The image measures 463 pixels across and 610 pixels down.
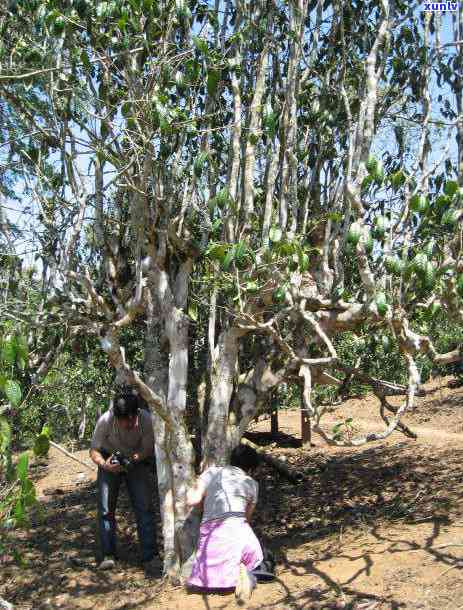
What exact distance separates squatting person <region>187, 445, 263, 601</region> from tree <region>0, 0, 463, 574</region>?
0.33 meters

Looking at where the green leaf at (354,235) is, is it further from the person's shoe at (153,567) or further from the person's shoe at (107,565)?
the person's shoe at (107,565)

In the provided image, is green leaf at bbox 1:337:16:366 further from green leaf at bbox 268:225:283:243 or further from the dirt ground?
the dirt ground

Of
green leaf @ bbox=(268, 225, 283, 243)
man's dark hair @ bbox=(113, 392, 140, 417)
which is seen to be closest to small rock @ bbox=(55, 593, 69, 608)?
man's dark hair @ bbox=(113, 392, 140, 417)

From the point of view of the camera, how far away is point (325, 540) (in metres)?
6.35

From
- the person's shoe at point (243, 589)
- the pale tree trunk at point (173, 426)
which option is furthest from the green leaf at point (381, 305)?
the person's shoe at point (243, 589)

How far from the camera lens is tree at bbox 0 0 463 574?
5.40 m

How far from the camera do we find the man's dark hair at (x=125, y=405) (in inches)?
248

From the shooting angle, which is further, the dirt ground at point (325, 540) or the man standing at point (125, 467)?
the man standing at point (125, 467)

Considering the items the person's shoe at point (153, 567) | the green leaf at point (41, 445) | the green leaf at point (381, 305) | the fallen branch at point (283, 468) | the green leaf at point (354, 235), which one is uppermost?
the green leaf at point (354, 235)

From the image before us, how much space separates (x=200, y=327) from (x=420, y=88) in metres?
3.11

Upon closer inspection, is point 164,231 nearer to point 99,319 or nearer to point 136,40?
point 99,319

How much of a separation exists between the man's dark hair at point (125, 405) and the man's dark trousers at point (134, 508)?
0.56m

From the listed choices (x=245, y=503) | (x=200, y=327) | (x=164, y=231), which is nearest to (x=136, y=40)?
(x=164, y=231)

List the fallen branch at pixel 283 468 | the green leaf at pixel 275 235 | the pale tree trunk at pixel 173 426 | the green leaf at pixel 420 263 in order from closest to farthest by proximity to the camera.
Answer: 1. the green leaf at pixel 420 263
2. the green leaf at pixel 275 235
3. the pale tree trunk at pixel 173 426
4. the fallen branch at pixel 283 468
